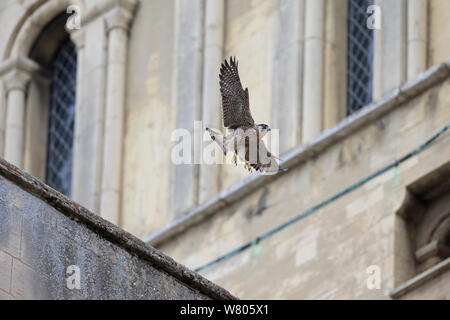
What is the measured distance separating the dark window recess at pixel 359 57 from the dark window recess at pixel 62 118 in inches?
175

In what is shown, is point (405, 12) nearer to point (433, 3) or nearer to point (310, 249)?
point (433, 3)

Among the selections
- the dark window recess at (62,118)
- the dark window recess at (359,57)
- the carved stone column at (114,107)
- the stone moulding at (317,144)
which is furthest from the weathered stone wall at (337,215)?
the dark window recess at (62,118)

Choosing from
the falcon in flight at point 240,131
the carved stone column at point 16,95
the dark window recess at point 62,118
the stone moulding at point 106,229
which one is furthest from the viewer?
the carved stone column at point 16,95

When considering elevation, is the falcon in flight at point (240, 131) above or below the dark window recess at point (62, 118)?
below

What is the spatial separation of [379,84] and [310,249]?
167 cm

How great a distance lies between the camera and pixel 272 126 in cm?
2198

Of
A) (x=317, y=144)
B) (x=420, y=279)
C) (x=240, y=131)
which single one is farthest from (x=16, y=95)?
(x=240, y=131)

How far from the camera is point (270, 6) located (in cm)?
2303

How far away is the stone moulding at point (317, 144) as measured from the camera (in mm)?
20500

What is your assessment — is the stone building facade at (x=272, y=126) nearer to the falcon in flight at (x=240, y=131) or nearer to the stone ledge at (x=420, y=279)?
the stone ledge at (x=420, y=279)

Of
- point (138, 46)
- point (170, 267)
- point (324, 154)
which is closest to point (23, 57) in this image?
point (138, 46)

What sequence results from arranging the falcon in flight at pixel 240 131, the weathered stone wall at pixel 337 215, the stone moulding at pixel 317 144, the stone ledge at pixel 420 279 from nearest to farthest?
the falcon in flight at pixel 240 131 < the stone ledge at pixel 420 279 < the weathered stone wall at pixel 337 215 < the stone moulding at pixel 317 144

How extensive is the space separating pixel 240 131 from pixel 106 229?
2.10 m

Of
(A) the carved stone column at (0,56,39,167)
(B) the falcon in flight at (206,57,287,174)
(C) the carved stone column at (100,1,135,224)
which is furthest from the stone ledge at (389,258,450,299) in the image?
(A) the carved stone column at (0,56,39,167)
